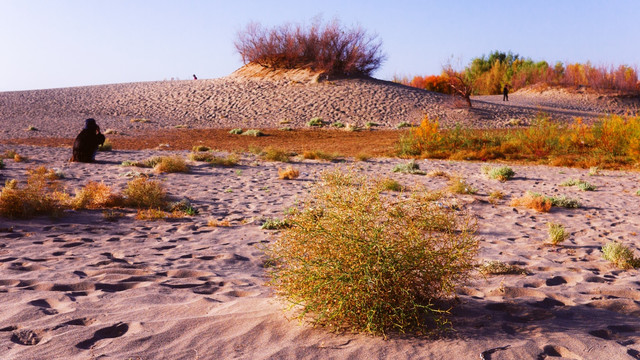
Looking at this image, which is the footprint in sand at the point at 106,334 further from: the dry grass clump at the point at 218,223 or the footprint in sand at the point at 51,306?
the dry grass clump at the point at 218,223

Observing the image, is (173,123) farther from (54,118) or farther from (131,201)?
(131,201)

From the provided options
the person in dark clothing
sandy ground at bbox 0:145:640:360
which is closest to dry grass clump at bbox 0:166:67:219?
sandy ground at bbox 0:145:640:360

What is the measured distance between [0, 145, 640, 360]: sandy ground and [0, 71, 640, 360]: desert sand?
12mm

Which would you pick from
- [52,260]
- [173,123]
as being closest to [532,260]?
[52,260]

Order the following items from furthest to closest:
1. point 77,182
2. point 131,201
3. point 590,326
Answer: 1. point 77,182
2. point 131,201
3. point 590,326

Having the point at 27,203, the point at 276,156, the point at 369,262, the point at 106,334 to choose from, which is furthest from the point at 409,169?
the point at 106,334

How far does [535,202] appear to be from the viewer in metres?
7.51

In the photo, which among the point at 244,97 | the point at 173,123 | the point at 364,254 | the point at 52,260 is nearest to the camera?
the point at 364,254

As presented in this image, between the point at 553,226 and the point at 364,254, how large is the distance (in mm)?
4330

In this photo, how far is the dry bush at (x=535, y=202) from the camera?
7.41 m

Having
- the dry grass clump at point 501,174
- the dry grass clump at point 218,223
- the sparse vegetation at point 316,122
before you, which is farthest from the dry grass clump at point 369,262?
the sparse vegetation at point 316,122

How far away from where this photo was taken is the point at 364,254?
270cm

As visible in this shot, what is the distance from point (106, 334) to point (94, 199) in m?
4.97

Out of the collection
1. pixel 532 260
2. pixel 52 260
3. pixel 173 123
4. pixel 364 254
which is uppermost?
pixel 173 123
